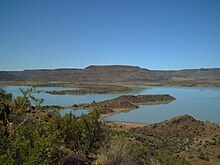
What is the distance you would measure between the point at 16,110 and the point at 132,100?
76.2 metres

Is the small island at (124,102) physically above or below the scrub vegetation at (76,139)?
below

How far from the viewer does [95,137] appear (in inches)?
596

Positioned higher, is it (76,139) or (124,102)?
(76,139)

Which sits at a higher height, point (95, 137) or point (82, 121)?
point (82, 121)

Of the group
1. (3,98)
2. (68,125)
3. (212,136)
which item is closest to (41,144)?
(3,98)

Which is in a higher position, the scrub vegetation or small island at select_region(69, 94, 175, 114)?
the scrub vegetation

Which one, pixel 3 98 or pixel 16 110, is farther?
pixel 3 98

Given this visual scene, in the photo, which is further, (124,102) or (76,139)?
(124,102)

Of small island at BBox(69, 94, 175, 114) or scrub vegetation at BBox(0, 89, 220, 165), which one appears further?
small island at BBox(69, 94, 175, 114)

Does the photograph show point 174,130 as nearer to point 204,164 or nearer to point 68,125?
point 204,164

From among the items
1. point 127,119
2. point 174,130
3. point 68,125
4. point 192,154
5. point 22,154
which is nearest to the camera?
point 22,154

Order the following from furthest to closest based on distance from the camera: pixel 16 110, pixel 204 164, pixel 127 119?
pixel 127 119
pixel 204 164
pixel 16 110

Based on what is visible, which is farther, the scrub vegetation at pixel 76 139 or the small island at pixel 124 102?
the small island at pixel 124 102

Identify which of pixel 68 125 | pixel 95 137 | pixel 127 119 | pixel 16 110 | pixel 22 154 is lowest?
pixel 127 119
